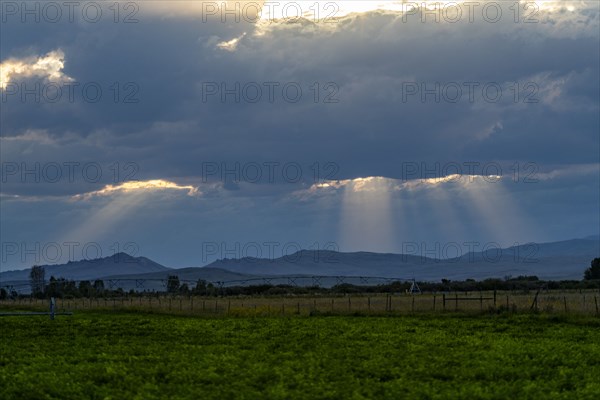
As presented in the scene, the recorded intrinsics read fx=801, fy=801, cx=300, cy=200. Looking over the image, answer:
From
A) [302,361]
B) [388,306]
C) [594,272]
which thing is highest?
[594,272]

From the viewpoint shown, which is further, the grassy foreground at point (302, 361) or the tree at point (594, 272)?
the tree at point (594, 272)

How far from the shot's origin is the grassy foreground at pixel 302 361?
22516 mm

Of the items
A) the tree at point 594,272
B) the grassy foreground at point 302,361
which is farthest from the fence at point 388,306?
the tree at point 594,272

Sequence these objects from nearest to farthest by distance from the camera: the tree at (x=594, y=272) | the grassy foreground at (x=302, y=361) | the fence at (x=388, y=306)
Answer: the grassy foreground at (x=302, y=361) < the fence at (x=388, y=306) < the tree at (x=594, y=272)

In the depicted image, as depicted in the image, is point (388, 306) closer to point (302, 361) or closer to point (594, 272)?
→ point (302, 361)

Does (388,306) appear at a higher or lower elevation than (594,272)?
lower

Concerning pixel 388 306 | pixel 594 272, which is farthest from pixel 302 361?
pixel 594 272

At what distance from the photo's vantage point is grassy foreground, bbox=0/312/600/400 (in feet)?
73.9

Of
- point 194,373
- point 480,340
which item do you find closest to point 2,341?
point 194,373

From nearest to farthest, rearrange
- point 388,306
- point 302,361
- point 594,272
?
point 302,361
point 388,306
point 594,272

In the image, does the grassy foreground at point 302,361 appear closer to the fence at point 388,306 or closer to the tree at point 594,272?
the fence at point 388,306

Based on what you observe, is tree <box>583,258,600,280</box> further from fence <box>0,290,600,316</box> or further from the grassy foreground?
the grassy foreground

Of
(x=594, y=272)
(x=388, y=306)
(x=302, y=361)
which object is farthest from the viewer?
(x=594, y=272)

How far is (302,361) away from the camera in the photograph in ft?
92.0
